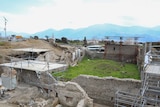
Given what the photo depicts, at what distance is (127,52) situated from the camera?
21188 mm

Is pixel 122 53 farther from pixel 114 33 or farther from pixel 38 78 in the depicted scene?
pixel 114 33

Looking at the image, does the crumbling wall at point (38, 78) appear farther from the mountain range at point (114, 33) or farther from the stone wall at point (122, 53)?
the mountain range at point (114, 33)

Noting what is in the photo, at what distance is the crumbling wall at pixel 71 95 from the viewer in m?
11.6

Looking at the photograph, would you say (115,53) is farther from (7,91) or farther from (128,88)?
(7,91)

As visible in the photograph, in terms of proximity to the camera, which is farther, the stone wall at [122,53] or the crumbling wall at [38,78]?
the stone wall at [122,53]

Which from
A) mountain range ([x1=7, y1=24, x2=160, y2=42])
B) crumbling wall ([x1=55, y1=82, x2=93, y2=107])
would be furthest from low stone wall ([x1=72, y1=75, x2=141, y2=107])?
mountain range ([x1=7, y1=24, x2=160, y2=42])

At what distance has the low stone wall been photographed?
12.3 meters

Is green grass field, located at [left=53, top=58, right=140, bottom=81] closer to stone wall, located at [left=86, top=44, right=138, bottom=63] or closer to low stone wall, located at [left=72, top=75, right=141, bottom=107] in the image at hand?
low stone wall, located at [left=72, top=75, right=141, bottom=107]

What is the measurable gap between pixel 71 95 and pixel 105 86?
8.45 ft

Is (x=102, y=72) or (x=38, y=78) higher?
(x=102, y=72)

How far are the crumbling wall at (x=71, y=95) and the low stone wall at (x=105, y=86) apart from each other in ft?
5.26

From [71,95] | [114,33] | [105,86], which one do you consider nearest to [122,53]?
[105,86]

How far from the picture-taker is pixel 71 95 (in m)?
12.2

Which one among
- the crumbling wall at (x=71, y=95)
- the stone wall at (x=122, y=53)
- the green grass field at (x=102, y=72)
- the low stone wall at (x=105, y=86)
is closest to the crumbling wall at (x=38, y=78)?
the crumbling wall at (x=71, y=95)
